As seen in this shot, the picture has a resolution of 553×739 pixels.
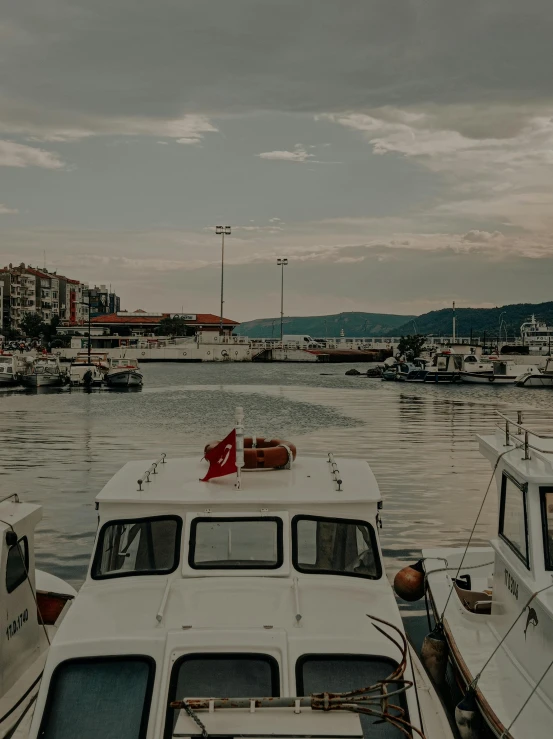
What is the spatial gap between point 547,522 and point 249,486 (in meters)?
3.04

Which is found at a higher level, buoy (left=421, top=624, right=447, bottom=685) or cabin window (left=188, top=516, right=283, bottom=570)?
cabin window (left=188, top=516, right=283, bottom=570)

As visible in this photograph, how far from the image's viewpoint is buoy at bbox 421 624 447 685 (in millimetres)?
11000

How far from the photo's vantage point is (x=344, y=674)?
22.7 feet

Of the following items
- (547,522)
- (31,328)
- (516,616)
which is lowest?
(516,616)

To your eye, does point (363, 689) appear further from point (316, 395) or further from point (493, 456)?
point (316, 395)

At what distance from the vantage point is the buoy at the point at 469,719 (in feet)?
28.9

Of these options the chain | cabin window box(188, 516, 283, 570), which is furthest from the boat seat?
the chain

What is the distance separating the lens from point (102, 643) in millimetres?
7059

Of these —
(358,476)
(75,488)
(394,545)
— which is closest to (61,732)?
(358,476)

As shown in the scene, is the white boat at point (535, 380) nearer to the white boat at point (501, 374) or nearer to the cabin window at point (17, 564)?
the white boat at point (501, 374)

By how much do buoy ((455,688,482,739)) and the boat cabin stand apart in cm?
172

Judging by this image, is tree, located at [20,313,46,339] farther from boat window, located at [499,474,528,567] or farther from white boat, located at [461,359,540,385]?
boat window, located at [499,474,528,567]

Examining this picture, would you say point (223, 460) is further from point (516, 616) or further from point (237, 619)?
point (516, 616)

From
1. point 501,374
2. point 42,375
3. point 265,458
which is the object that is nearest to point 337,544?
point 265,458
